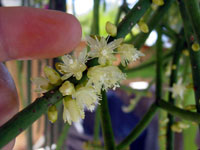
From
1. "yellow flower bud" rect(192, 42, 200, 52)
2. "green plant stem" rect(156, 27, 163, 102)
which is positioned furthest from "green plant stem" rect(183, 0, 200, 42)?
"green plant stem" rect(156, 27, 163, 102)

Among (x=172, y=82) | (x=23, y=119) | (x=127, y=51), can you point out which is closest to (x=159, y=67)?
(x=172, y=82)

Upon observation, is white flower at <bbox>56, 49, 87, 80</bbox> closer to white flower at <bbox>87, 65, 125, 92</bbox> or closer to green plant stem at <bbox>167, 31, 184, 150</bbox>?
white flower at <bbox>87, 65, 125, 92</bbox>

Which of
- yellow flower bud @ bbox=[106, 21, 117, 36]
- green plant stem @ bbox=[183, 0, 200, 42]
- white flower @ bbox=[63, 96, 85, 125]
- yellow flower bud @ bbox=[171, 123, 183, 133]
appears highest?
green plant stem @ bbox=[183, 0, 200, 42]

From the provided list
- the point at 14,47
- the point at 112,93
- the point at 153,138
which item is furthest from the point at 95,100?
the point at 112,93

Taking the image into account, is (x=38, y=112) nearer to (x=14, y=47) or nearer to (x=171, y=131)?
(x=14, y=47)

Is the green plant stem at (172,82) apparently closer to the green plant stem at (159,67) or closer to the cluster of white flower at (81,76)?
the green plant stem at (159,67)

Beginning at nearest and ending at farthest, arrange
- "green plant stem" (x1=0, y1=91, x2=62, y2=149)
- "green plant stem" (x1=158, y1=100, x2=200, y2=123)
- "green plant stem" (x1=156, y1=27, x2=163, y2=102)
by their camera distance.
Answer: "green plant stem" (x1=0, y1=91, x2=62, y2=149) → "green plant stem" (x1=158, y1=100, x2=200, y2=123) → "green plant stem" (x1=156, y1=27, x2=163, y2=102)
